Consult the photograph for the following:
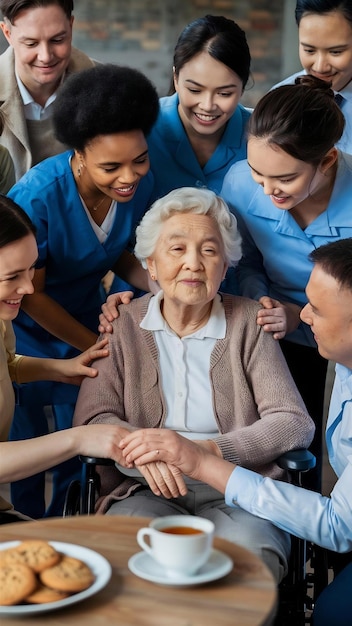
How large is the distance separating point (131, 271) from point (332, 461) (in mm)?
1002

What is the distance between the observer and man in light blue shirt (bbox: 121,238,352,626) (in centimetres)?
189

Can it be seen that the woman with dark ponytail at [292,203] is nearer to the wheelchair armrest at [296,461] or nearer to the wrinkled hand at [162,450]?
the wheelchair armrest at [296,461]

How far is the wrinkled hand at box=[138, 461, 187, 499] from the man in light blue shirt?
0.08 ft

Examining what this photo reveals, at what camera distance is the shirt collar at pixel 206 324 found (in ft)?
7.87

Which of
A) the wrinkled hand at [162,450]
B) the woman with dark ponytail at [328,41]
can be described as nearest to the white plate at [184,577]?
the wrinkled hand at [162,450]

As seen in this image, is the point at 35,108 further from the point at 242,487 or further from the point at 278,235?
the point at 242,487

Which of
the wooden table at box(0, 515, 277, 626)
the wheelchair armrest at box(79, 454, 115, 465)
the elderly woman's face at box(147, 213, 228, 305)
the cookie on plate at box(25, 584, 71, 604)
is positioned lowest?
the wheelchair armrest at box(79, 454, 115, 465)

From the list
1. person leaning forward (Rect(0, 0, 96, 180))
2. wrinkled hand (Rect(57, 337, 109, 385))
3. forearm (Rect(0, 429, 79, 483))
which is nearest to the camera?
forearm (Rect(0, 429, 79, 483))

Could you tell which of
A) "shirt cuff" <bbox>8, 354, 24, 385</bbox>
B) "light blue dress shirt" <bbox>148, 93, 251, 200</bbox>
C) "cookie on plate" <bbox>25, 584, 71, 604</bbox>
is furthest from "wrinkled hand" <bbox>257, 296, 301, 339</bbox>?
"cookie on plate" <bbox>25, 584, 71, 604</bbox>

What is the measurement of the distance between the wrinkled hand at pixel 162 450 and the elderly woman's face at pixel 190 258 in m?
0.39

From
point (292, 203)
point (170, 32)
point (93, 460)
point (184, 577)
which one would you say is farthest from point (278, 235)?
point (170, 32)

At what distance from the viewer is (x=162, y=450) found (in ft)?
6.81

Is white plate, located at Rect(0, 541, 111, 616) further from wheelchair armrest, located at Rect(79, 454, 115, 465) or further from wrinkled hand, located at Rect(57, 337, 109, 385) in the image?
wrinkled hand, located at Rect(57, 337, 109, 385)

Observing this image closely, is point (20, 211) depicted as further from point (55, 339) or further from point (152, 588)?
point (152, 588)
